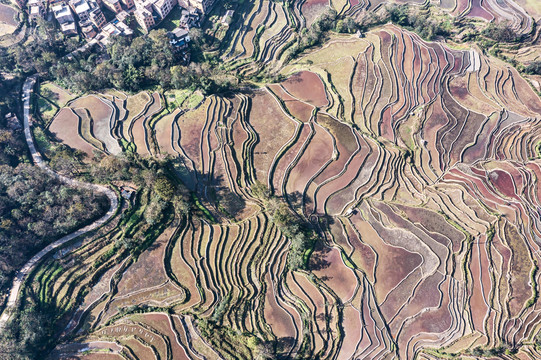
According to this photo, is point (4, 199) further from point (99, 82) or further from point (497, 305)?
point (497, 305)

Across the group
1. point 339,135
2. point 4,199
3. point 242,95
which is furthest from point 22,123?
point 339,135

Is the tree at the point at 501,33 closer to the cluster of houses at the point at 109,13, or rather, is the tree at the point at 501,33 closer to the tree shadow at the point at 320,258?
the tree shadow at the point at 320,258

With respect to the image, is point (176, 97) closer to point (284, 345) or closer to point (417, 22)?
point (284, 345)

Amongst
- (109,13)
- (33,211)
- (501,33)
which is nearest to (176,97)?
(33,211)

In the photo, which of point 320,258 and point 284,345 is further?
point 320,258

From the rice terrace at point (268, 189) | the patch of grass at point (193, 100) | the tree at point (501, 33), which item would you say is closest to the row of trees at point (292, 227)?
the rice terrace at point (268, 189)
